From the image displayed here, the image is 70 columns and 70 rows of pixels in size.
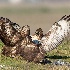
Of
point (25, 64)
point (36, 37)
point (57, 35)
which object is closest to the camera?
point (25, 64)

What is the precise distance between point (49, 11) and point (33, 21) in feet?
49.3

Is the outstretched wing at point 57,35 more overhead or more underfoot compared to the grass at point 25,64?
more overhead

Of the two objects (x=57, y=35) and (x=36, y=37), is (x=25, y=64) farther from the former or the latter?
(x=57, y=35)

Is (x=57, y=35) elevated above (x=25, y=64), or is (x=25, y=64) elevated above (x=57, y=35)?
(x=57, y=35)

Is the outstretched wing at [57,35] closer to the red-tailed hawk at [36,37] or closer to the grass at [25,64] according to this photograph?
the red-tailed hawk at [36,37]

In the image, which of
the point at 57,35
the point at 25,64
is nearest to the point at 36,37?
the point at 57,35

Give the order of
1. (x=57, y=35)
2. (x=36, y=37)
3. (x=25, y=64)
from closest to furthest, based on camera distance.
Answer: (x=25, y=64) → (x=57, y=35) → (x=36, y=37)

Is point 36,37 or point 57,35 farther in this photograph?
point 36,37

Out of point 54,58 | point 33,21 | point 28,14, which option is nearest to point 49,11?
point 28,14

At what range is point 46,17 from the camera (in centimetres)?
7406

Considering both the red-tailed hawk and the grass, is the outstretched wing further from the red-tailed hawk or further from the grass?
the grass

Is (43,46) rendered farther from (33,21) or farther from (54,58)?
(33,21)

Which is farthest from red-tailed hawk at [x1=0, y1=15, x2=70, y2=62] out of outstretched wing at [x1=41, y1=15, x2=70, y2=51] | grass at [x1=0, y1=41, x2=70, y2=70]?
grass at [x1=0, y1=41, x2=70, y2=70]

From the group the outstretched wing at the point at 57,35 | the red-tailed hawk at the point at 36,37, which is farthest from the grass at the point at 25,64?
the outstretched wing at the point at 57,35
